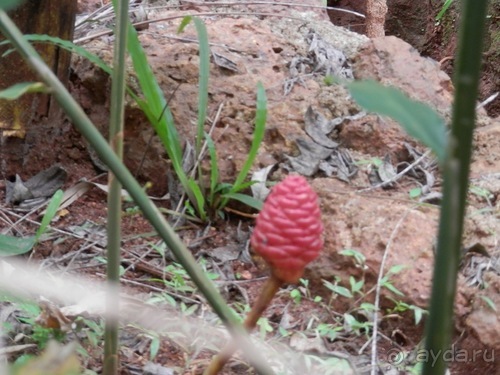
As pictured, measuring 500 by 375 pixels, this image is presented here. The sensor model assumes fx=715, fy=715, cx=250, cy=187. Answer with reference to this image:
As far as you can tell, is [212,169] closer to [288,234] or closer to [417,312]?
[417,312]

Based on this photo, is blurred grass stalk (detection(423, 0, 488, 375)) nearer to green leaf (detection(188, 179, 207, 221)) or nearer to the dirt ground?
the dirt ground

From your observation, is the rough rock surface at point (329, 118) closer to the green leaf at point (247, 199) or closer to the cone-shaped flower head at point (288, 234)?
the green leaf at point (247, 199)

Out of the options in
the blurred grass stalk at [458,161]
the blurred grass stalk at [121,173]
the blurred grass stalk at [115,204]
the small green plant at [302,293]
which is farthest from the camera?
the small green plant at [302,293]

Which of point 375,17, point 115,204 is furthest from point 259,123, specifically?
point 375,17

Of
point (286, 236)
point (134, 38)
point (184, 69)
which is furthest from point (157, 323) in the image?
point (184, 69)

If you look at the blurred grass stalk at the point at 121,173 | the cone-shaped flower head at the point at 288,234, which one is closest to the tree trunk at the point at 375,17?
the cone-shaped flower head at the point at 288,234

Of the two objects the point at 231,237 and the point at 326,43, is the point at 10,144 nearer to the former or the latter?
the point at 231,237
